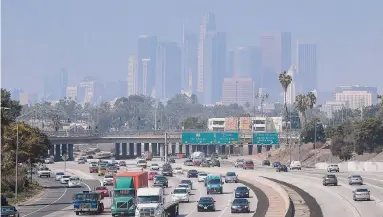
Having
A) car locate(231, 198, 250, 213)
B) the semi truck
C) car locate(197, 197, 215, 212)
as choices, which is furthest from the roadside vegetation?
car locate(231, 198, 250, 213)

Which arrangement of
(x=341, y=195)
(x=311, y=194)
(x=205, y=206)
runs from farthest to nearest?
(x=311, y=194) < (x=341, y=195) < (x=205, y=206)

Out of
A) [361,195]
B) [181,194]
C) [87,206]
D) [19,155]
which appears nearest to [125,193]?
[87,206]

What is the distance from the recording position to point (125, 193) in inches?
2876

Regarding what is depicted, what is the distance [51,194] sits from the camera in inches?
4232

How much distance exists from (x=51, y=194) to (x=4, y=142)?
10184 mm

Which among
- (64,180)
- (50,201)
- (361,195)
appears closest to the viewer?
(361,195)

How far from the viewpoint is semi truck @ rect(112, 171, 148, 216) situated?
2785 inches

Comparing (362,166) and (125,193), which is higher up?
(125,193)

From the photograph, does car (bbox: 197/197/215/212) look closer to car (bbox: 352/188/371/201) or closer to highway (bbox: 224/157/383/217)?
highway (bbox: 224/157/383/217)

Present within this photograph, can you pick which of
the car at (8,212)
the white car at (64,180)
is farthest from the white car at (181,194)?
the white car at (64,180)

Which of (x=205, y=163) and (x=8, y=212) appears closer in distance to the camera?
(x=8, y=212)

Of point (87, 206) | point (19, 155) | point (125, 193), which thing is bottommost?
point (87, 206)

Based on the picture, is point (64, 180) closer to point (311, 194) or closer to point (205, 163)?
point (311, 194)

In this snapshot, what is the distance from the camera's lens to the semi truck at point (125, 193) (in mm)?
70750
